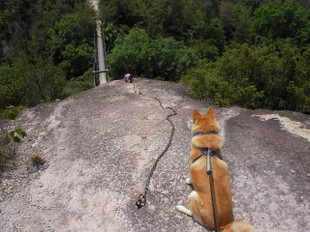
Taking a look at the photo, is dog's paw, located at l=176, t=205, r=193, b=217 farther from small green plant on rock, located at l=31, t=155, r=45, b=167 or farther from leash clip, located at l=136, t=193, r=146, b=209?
small green plant on rock, located at l=31, t=155, r=45, b=167

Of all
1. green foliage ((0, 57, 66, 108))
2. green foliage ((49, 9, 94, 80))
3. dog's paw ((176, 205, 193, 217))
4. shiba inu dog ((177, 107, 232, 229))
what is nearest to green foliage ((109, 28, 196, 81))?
green foliage ((0, 57, 66, 108))

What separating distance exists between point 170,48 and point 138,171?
1469 cm

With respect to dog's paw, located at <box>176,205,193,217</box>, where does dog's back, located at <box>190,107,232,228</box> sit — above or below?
above

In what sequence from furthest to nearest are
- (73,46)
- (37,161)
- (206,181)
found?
(73,46), (37,161), (206,181)

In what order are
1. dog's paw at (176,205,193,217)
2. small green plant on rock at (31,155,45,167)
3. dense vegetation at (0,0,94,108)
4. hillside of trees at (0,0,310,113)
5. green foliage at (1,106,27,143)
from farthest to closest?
dense vegetation at (0,0,94,108) → hillside of trees at (0,0,310,113) → small green plant on rock at (31,155,45,167) → dog's paw at (176,205,193,217) → green foliage at (1,106,27,143)

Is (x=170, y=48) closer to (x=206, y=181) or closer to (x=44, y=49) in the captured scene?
(x=206, y=181)

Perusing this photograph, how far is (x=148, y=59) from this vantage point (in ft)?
55.7

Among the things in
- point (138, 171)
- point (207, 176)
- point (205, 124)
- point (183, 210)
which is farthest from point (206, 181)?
point (138, 171)

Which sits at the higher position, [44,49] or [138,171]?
[138,171]

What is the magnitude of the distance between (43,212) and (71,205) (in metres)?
0.57

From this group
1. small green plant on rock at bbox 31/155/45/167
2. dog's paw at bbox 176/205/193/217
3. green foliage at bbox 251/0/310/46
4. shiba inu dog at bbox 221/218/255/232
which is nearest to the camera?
shiba inu dog at bbox 221/218/255/232

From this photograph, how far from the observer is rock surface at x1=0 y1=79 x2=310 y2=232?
4.12 meters

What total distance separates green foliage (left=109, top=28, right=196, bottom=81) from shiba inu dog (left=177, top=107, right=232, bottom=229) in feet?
44.3

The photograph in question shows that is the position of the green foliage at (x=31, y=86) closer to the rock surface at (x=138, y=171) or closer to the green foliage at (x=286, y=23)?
the rock surface at (x=138, y=171)
